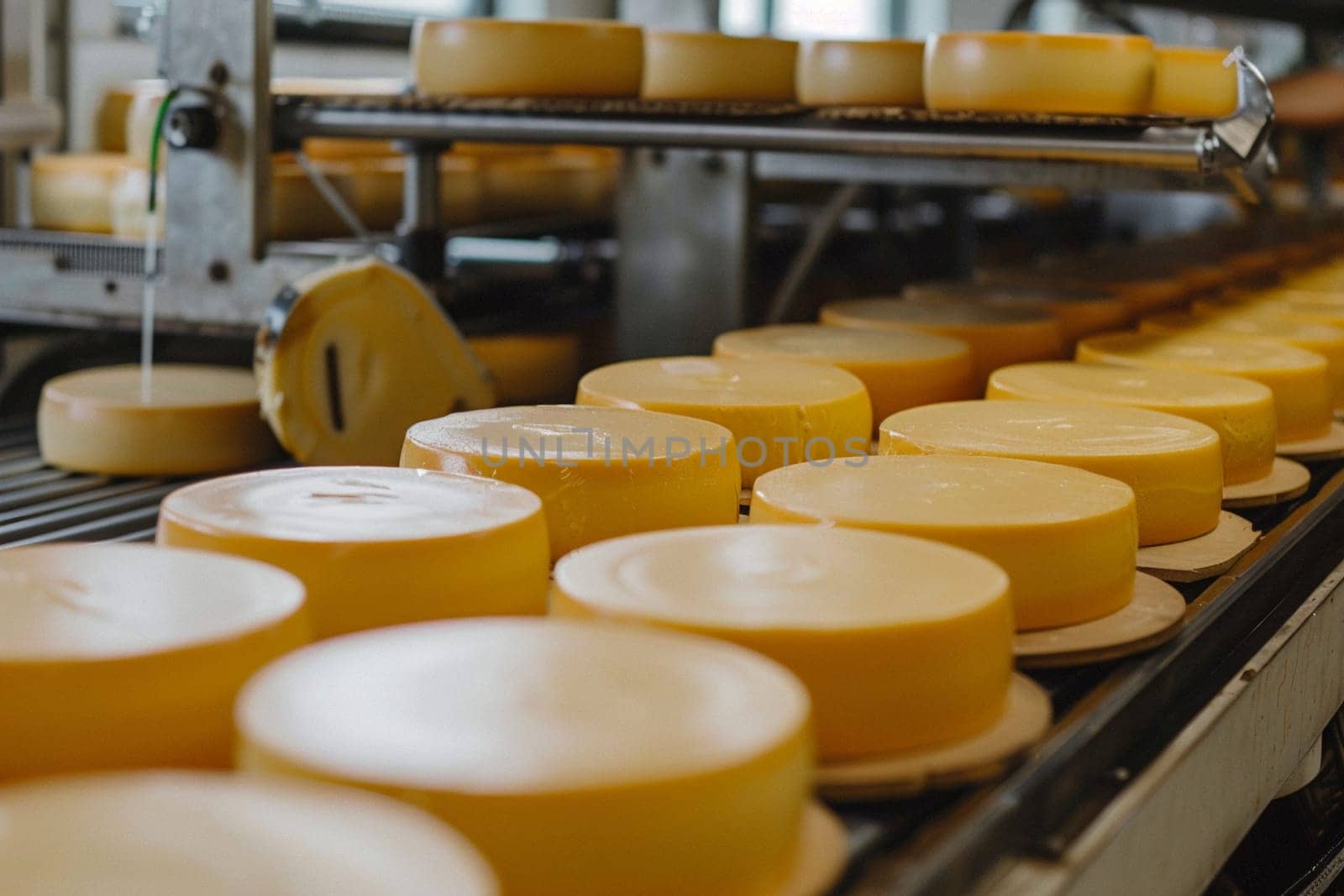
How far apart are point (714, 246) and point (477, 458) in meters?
1.48

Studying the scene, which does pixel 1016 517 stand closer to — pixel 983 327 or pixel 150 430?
pixel 983 327

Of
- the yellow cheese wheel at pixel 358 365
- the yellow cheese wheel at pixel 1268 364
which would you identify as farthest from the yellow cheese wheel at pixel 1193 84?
the yellow cheese wheel at pixel 358 365

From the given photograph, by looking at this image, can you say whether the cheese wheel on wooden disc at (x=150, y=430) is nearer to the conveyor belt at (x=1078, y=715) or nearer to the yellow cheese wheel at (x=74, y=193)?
the conveyor belt at (x=1078, y=715)

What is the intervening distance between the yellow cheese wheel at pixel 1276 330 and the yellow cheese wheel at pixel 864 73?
50 cm

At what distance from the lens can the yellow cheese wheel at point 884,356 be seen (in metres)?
1.67

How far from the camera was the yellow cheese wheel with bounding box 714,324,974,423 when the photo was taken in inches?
65.8

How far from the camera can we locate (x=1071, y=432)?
1336mm

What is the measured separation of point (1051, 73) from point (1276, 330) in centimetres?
66

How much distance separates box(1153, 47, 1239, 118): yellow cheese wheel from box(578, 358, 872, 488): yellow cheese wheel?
55 centimetres

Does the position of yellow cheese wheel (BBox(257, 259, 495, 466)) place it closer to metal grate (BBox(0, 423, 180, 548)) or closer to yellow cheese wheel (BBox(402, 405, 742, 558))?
metal grate (BBox(0, 423, 180, 548))

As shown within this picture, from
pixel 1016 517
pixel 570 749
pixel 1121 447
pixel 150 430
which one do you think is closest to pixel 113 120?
pixel 150 430

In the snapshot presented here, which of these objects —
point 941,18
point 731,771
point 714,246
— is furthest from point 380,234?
point 941,18

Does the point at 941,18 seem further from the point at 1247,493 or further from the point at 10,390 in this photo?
the point at 1247,493

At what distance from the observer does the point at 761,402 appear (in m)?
1.39
